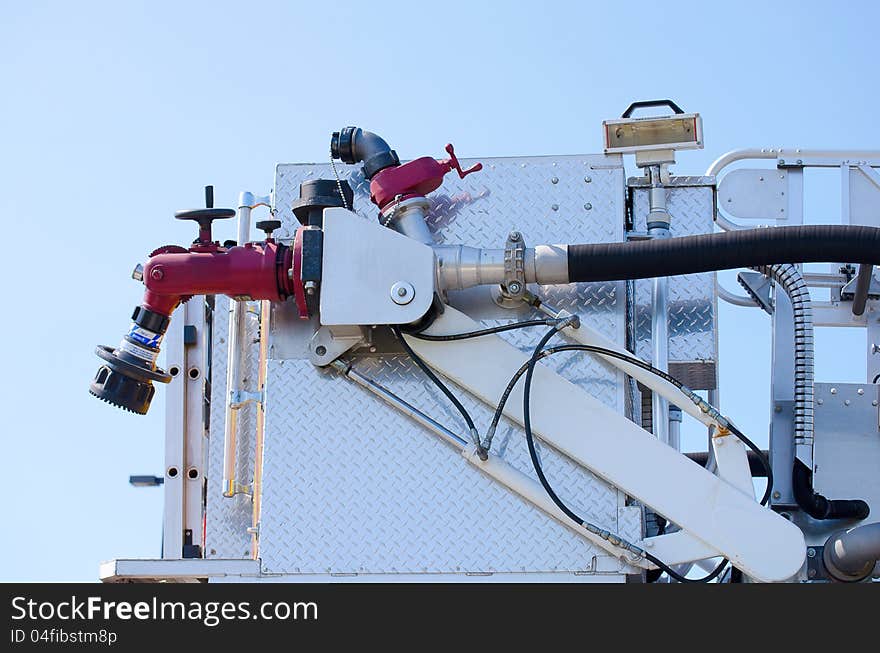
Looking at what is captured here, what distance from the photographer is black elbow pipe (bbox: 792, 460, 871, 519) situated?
5102mm

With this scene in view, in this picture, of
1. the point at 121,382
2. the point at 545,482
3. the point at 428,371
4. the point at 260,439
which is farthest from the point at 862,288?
the point at 121,382

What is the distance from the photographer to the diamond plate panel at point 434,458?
4953 millimetres

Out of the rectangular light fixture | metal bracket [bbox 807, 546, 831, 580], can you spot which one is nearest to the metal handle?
the rectangular light fixture

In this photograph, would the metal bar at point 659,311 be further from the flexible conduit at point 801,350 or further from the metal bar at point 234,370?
the metal bar at point 234,370

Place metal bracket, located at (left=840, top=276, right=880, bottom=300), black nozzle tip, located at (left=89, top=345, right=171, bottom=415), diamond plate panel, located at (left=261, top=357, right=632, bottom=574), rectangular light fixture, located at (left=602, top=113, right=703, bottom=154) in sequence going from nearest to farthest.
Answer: diamond plate panel, located at (left=261, top=357, right=632, bottom=574), black nozzle tip, located at (left=89, top=345, right=171, bottom=415), rectangular light fixture, located at (left=602, top=113, right=703, bottom=154), metal bracket, located at (left=840, top=276, right=880, bottom=300)

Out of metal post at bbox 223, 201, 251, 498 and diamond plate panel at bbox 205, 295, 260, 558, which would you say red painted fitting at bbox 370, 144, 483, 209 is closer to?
metal post at bbox 223, 201, 251, 498

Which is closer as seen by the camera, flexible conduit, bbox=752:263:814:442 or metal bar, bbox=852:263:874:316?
flexible conduit, bbox=752:263:814:442

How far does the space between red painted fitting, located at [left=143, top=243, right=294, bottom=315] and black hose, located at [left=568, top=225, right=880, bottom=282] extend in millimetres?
1028

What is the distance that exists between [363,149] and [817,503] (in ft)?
6.72

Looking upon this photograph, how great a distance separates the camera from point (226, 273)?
5.03 metres

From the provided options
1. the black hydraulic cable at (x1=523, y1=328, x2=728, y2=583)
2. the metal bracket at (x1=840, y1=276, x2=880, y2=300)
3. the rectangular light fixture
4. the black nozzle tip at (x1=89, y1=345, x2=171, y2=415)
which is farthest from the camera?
the metal bracket at (x1=840, y1=276, x2=880, y2=300)

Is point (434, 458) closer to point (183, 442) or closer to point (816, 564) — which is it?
point (183, 442)

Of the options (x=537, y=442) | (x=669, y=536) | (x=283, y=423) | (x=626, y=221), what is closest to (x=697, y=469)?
(x=669, y=536)

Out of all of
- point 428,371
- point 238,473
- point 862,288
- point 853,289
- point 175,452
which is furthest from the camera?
point 853,289
